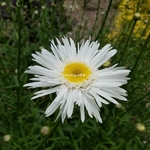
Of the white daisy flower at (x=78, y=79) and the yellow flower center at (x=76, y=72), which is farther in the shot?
the yellow flower center at (x=76, y=72)

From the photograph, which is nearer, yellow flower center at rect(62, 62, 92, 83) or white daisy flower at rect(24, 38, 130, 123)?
white daisy flower at rect(24, 38, 130, 123)

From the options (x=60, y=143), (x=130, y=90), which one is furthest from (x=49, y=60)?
(x=130, y=90)

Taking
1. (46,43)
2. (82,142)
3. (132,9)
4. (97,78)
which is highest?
(132,9)

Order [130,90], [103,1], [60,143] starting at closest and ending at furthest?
[60,143]
[130,90]
[103,1]

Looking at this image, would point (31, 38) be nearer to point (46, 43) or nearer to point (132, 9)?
point (46, 43)

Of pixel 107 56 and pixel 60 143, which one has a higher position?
pixel 107 56
